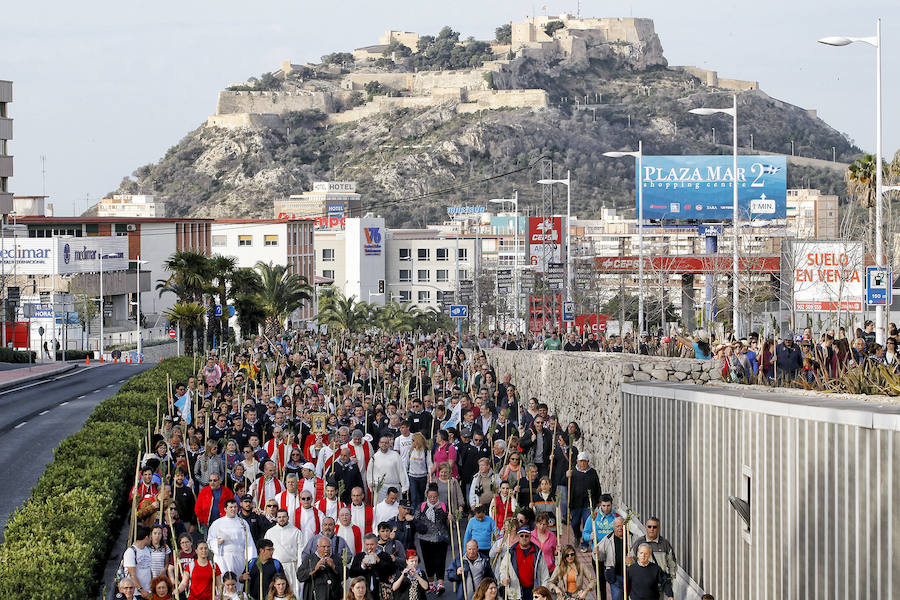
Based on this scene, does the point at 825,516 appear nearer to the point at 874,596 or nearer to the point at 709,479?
the point at 874,596

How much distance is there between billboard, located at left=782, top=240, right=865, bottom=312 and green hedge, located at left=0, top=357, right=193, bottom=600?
1590 centimetres

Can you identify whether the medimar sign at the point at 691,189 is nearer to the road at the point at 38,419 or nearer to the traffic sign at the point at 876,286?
the road at the point at 38,419

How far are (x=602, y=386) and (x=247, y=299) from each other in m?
41.8

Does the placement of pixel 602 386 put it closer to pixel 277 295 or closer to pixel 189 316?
pixel 189 316

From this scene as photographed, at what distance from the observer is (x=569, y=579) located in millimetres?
11086

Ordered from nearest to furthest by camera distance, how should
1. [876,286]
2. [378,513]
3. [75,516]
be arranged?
[378,513] → [75,516] → [876,286]

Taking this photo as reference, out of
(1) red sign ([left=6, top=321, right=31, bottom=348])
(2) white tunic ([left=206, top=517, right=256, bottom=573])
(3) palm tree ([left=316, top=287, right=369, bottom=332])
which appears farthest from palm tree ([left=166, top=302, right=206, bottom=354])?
(2) white tunic ([left=206, top=517, right=256, bottom=573])

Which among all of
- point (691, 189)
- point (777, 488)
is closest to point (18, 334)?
point (691, 189)

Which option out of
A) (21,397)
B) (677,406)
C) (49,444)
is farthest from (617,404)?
(21,397)

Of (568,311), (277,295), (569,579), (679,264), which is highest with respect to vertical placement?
(679,264)

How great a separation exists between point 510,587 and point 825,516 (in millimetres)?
3330

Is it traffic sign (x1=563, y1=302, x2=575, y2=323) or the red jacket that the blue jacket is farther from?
traffic sign (x1=563, y1=302, x2=575, y2=323)

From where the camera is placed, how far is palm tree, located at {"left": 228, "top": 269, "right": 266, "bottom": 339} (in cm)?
5775

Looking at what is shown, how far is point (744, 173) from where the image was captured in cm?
6688
